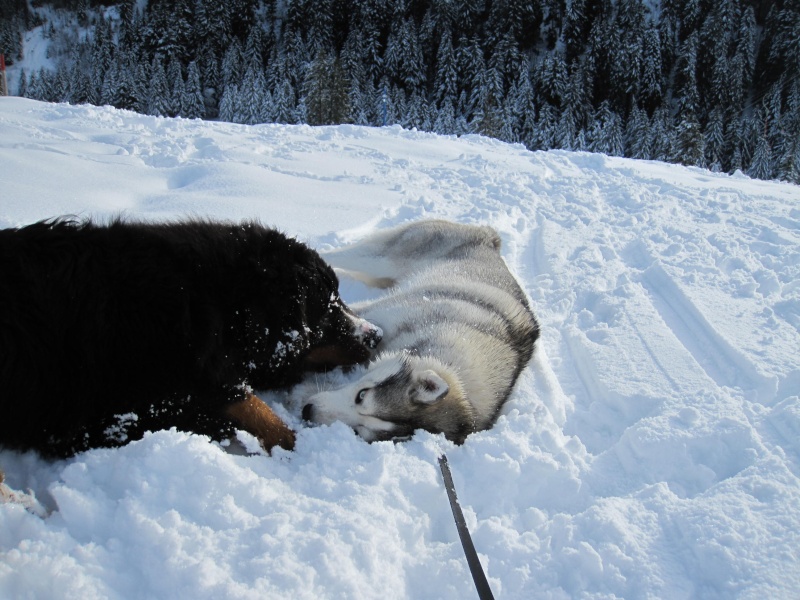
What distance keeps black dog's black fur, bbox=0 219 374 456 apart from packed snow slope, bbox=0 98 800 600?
20cm

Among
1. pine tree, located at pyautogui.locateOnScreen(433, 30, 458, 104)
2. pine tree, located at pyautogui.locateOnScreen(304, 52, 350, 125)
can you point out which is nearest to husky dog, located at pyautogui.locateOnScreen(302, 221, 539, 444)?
pine tree, located at pyautogui.locateOnScreen(304, 52, 350, 125)

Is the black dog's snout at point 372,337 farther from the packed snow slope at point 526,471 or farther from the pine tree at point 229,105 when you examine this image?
the pine tree at point 229,105

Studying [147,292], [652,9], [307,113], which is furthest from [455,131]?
[147,292]

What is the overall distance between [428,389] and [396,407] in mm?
194

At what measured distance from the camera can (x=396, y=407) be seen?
262 centimetres

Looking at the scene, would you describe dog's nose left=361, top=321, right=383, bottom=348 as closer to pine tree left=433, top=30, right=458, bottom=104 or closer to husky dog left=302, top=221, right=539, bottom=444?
husky dog left=302, top=221, right=539, bottom=444

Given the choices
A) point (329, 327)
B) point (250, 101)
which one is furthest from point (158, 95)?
point (329, 327)

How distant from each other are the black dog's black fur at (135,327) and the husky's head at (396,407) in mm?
362

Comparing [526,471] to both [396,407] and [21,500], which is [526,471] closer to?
[396,407]

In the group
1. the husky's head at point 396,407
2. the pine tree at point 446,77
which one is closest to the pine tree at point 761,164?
the pine tree at point 446,77

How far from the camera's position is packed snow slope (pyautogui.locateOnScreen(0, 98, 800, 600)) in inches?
58.8

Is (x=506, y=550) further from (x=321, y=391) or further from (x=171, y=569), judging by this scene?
(x=321, y=391)

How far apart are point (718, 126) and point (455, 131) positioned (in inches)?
1077

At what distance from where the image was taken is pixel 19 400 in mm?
1707
